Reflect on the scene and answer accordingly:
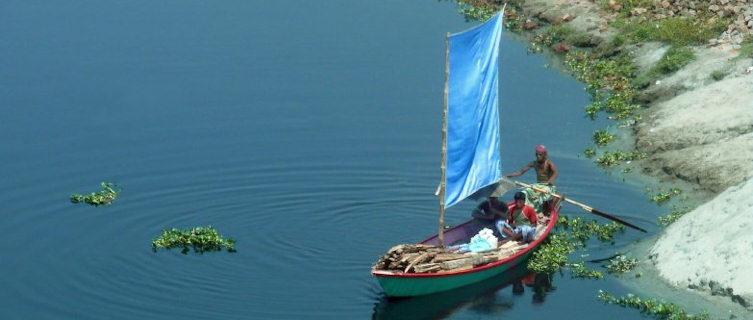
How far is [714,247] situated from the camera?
30.5 m

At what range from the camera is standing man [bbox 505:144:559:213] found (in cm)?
3362

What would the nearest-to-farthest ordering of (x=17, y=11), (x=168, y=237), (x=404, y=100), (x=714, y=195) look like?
(x=168, y=237) → (x=714, y=195) → (x=404, y=100) → (x=17, y=11)

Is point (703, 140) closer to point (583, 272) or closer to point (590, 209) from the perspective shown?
point (590, 209)

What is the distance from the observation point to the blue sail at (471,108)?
98.7ft

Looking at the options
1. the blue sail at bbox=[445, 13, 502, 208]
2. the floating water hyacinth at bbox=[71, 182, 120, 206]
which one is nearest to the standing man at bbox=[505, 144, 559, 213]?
the blue sail at bbox=[445, 13, 502, 208]

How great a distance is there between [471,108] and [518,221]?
3.18 meters

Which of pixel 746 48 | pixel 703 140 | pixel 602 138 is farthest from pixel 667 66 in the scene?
pixel 703 140

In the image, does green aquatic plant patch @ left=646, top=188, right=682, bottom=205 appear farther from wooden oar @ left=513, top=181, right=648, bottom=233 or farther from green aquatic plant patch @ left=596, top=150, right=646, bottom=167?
green aquatic plant patch @ left=596, top=150, right=646, bottom=167

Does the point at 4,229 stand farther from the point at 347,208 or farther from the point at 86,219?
the point at 347,208

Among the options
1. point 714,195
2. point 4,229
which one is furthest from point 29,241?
point 714,195

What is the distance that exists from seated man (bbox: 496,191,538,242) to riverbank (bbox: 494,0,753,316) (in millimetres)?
2769

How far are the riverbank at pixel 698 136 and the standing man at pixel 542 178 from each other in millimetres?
2748

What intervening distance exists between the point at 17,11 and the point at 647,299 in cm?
3098

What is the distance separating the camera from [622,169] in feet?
123
